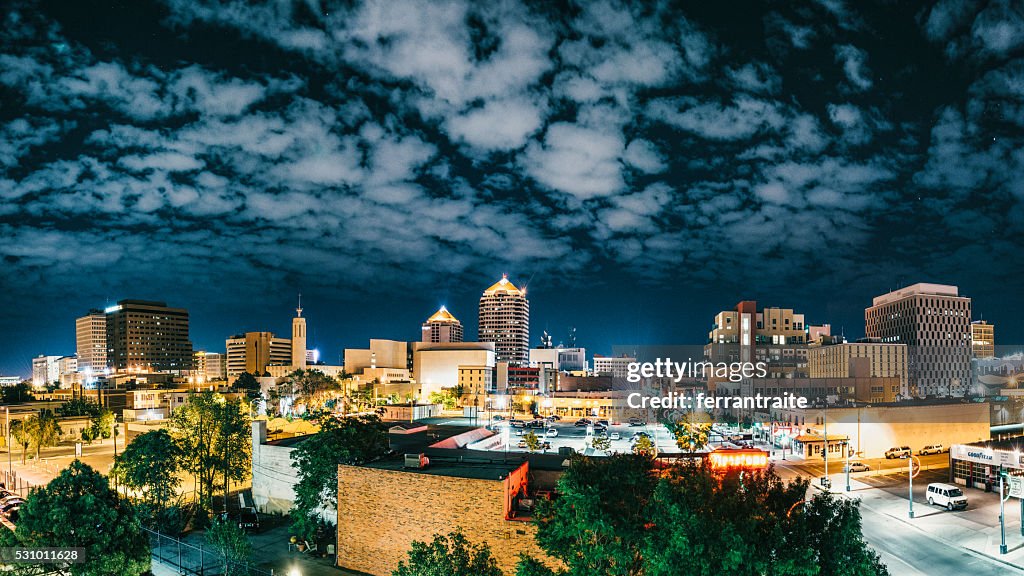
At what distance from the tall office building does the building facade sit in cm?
872

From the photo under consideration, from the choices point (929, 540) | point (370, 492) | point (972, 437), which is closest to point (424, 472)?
point (370, 492)

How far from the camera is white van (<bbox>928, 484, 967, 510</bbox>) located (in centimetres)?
4222

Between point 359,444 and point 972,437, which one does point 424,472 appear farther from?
point 972,437

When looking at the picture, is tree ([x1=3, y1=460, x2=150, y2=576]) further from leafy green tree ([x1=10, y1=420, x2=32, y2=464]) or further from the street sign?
leafy green tree ([x1=10, y1=420, x2=32, y2=464])

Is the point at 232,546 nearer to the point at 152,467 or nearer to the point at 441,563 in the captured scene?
the point at 441,563

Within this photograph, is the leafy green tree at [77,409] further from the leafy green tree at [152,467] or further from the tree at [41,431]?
the leafy green tree at [152,467]

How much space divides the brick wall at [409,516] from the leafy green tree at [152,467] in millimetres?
21267

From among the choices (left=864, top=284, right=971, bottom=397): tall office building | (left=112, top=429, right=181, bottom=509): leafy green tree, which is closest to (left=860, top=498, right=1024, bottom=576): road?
(left=112, top=429, right=181, bottom=509): leafy green tree

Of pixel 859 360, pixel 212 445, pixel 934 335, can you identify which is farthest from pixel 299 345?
pixel 934 335

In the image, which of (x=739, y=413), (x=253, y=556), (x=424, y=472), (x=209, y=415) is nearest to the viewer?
(x=424, y=472)

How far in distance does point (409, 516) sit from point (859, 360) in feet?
434

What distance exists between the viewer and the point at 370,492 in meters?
32.3

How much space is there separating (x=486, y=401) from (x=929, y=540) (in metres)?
100

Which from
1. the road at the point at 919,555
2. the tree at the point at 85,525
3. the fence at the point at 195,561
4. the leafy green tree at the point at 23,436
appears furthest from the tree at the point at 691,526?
the leafy green tree at the point at 23,436
